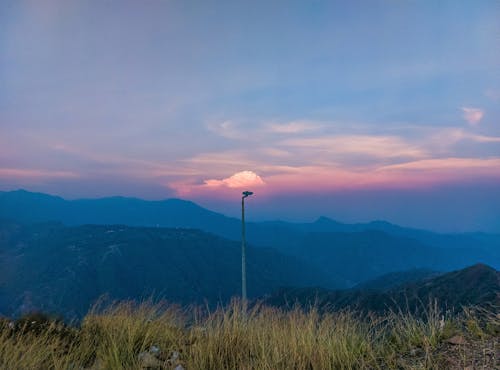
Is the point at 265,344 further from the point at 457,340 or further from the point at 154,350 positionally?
the point at 457,340

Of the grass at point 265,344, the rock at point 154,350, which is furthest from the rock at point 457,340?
the rock at point 154,350

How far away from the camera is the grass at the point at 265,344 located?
4.89 meters

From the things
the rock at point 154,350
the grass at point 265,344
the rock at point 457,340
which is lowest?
the rock at point 154,350

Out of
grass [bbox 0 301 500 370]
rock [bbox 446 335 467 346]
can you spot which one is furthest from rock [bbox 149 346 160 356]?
rock [bbox 446 335 467 346]

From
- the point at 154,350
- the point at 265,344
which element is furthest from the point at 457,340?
the point at 154,350

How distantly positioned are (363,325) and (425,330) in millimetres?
1224

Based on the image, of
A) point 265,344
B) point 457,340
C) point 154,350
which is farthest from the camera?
point 154,350

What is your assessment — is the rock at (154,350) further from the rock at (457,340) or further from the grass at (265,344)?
the rock at (457,340)

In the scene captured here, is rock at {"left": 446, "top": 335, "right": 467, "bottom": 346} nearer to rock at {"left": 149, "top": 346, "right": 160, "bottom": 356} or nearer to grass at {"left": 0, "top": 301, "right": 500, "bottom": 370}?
grass at {"left": 0, "top": 301, "right": 500, "bottom": 370}

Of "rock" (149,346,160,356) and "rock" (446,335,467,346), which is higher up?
"rock" (446,335,467,346)

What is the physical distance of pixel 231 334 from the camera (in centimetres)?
619

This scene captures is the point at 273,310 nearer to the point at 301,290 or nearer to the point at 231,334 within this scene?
the point at 231,334

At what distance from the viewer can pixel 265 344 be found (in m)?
5.76

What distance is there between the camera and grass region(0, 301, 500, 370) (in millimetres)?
4891
